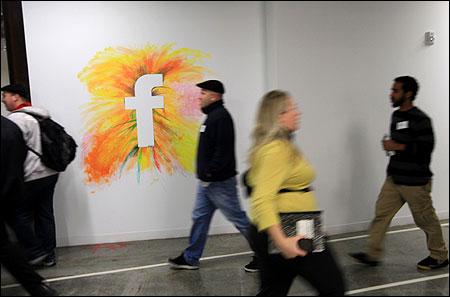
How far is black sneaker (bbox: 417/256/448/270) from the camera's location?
7.16ft

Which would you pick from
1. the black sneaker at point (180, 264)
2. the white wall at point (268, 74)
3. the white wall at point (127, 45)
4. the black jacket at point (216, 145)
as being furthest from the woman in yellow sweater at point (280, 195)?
the white wall at point (127, 45)

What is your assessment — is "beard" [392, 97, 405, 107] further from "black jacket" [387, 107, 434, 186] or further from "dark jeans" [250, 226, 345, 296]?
"dark jeans" [250, 226, 345, 296]

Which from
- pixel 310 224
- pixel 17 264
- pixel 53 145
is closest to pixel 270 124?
pixel 310 224

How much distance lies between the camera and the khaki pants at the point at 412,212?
7.05 feet

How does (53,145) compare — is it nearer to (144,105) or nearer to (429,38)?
(144,105)

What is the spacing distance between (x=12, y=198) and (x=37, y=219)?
0.63 meters

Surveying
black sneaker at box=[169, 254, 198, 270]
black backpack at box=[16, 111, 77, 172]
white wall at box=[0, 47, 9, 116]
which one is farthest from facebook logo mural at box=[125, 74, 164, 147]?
white wall at box=[0, 47, 9, 116]

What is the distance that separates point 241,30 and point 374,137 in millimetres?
1133

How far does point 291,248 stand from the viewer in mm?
1236

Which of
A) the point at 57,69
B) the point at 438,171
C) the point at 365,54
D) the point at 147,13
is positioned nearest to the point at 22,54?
the point at 57,69

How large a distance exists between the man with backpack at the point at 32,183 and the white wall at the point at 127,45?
181mm

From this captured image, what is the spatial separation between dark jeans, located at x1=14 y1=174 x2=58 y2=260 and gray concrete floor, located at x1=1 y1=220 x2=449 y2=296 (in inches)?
5.8

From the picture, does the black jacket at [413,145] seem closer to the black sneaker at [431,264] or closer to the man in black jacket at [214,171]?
the black sneaker at [431,264]

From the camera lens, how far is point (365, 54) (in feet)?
8.29
